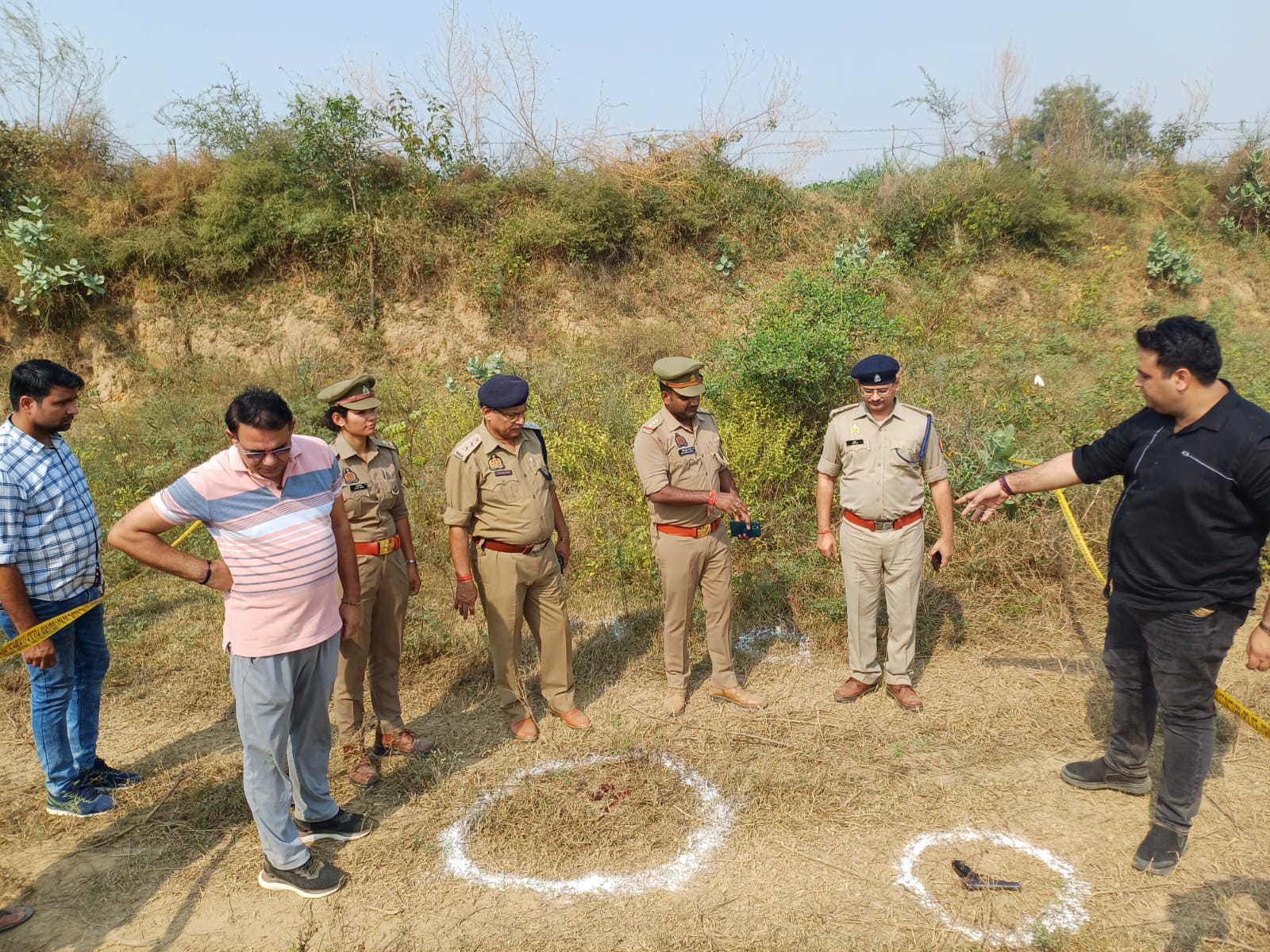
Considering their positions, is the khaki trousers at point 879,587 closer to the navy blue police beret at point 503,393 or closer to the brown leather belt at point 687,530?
the brown leather belt at point 687,530

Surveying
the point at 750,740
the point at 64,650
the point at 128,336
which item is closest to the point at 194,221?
the point at 128,336

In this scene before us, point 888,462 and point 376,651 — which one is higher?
point 888,462

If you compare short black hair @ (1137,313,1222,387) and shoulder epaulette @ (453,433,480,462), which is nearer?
short black hair @ (1137,313,1222,387)

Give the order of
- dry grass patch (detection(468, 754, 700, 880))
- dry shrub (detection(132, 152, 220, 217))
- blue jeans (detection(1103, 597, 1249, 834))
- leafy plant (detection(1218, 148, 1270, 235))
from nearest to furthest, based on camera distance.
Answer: blue jeans (detection(1103, 597, 1249, 834)), dry grass patch (detection(468, 754, 700, 880)), dry shrub (detection(132, 152, 220, 217)), leafy plant (detection(1218, 148, 1270, 235))

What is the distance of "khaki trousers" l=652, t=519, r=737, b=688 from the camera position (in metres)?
4.65

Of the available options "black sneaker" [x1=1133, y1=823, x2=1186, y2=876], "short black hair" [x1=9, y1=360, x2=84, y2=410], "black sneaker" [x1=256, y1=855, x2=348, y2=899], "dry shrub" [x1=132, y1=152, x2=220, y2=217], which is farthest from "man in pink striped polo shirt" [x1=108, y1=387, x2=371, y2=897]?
"dry shrub" [x1=132, y1=152, x2=220, y2=217]

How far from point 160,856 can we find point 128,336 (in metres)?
9.55

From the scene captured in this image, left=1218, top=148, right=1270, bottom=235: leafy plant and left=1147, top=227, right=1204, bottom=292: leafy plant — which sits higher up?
left=1218, top=148, right=1270, bottom=235: leafy plant

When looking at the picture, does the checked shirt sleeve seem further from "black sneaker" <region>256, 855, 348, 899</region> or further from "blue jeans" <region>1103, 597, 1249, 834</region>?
"blue jeans" <region>1103, 597, 1249, 834</region>

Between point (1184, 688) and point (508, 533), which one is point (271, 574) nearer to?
point (508, 533)

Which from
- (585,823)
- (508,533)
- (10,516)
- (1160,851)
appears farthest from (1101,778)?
(10,516)

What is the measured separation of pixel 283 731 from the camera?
10.9ft

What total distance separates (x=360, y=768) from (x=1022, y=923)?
9.99 ft

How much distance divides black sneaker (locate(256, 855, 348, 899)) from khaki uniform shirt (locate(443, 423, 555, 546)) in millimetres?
1668
